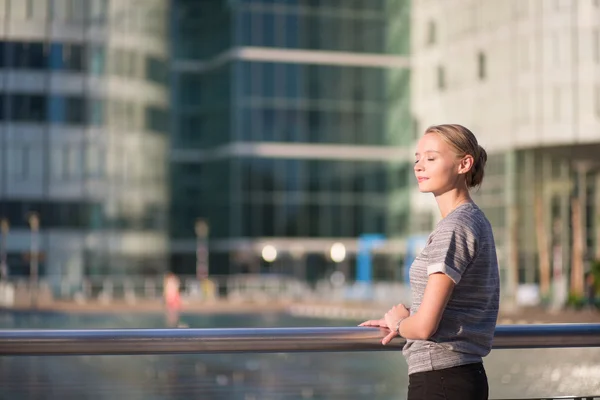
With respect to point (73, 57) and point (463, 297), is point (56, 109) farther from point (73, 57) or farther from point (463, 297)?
point (463, 297)

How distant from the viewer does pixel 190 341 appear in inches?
185

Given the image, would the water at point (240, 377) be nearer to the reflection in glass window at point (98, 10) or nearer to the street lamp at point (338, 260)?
the reflection in glass window at point (98, 10)

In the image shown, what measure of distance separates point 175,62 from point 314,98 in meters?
11.0

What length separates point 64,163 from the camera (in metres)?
79.4

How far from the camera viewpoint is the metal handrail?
182 inches

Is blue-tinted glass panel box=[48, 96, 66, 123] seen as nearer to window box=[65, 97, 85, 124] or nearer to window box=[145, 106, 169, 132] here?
window box=[65, 97, 85, 124]

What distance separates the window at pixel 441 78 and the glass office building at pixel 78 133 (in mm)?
18239

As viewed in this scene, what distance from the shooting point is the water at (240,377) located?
5090 mm

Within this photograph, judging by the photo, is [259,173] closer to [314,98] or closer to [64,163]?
[314,98]

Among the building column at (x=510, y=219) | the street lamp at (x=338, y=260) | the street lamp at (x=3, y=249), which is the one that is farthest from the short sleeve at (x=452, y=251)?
the street lamp at (x=338, y=260)

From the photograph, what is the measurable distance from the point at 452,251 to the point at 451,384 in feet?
1.47

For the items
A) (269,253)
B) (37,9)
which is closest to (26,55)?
(37,9)

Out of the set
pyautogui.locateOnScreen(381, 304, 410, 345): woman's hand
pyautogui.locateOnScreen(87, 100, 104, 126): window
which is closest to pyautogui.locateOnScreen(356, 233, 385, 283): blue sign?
pyautogui.locateOnScreen(87, 100, 104, 126): window

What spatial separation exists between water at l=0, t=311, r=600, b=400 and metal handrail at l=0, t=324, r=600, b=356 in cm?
18
